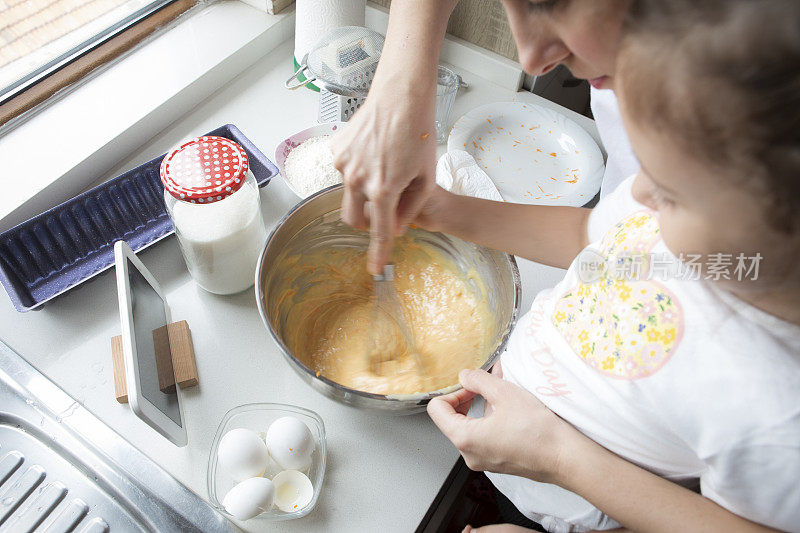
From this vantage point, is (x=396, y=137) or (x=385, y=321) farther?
(x=385, y=321)

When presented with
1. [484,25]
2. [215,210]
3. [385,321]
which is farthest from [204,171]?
[484,25]

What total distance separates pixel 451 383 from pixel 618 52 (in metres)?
0.46

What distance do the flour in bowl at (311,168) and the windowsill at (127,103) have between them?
27 cm

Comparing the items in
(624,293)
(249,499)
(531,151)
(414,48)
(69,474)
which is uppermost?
(414,48)

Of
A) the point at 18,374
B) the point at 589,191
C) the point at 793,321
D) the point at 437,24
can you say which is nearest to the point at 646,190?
the point at 793,321

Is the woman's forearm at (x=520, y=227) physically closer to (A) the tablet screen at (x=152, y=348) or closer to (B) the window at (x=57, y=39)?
(A) the tablet screen at (x=152, y=348)

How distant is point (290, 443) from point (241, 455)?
56 mm

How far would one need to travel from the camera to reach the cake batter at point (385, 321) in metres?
0.75

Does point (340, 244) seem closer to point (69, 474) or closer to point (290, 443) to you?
point (290, 443)

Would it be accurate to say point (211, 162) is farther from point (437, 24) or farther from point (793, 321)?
point (793, 321)

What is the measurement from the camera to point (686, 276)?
1.76ft

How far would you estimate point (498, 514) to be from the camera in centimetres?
114

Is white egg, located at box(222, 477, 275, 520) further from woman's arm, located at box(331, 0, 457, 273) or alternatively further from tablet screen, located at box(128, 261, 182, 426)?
woman's arm, located at box(331, 0, 457, 273)

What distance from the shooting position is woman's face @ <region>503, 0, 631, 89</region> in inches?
15.1
